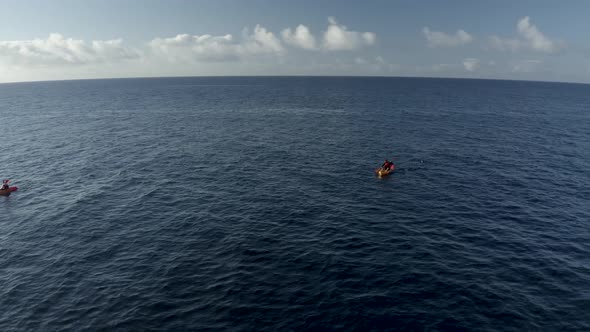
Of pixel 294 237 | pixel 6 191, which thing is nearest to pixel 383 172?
pixel 294 237

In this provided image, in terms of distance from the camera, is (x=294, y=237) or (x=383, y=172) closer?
(x=294, y=237)

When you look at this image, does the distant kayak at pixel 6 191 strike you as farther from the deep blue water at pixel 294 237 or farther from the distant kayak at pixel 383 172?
the distant kayak at pixel 383 172

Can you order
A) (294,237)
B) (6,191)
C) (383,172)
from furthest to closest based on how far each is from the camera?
(383,172)
(6,191)
(294,237)

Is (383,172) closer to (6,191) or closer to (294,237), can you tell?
(294,237)

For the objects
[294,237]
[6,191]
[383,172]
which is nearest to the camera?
[294,237]

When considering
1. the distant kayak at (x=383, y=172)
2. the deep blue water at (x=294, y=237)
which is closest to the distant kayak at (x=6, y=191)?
the deep blue water at (x=294, y=237)

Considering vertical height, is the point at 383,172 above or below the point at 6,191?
above

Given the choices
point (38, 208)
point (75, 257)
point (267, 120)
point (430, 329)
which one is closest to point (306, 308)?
point (430, 329)

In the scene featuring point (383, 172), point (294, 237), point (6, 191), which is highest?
point (383, 172)

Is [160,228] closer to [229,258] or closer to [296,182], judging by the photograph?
[229,258]

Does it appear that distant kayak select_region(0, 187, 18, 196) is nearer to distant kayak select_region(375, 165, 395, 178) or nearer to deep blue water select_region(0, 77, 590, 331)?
deep blue water select_region(0, 77, 590, 331)
